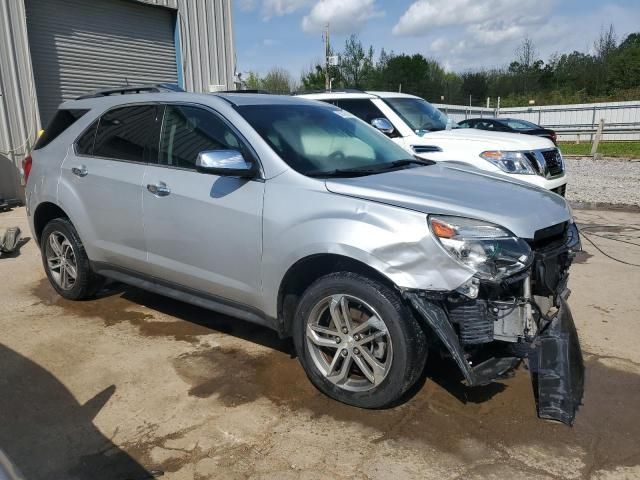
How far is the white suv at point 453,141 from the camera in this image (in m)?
6.97

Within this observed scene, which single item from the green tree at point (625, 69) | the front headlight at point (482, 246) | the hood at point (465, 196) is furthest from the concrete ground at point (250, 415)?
the green tree at point (625, 69)

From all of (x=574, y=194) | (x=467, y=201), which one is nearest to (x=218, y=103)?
(x=467, y=201)

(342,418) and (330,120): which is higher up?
(330,120)

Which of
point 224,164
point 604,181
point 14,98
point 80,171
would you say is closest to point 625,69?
point 604,181

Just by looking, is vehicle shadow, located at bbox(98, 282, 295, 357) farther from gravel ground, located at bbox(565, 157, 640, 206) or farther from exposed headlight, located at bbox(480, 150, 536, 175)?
gravel ground, located at bbox(565, 157, 640, 206)

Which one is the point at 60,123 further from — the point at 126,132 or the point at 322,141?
the point at 322,141

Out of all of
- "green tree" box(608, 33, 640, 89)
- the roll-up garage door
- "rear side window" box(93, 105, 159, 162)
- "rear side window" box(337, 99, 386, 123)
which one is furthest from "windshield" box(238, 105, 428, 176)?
"green tree" box(608, 33, 640, 89)

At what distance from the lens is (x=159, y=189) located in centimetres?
402

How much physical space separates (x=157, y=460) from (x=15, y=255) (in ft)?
17.4

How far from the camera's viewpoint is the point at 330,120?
14.1 ft

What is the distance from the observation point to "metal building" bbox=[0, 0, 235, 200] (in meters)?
10.5

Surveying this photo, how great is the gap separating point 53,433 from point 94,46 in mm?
10866

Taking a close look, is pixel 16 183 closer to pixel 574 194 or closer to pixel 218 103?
pixel 218 103

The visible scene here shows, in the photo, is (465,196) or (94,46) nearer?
(465,196)
